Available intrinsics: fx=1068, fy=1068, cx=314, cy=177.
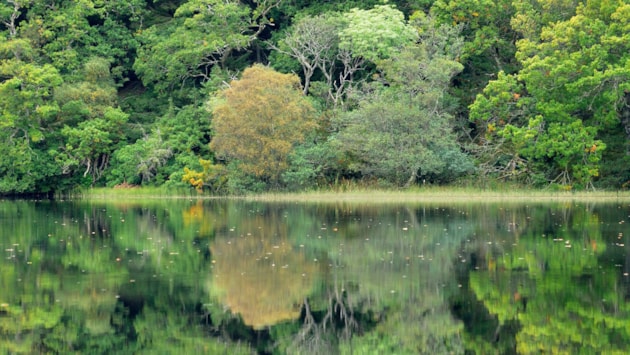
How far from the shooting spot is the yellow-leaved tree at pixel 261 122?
4556cm

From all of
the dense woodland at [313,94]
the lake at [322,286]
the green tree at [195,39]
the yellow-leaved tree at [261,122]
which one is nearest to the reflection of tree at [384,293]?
the lake at [322,286]

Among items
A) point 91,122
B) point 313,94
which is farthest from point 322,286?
point 91,122

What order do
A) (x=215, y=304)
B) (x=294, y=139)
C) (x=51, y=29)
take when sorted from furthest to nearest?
(x=51, y=29)
(x=294, y=139)
(x=215, y=304)

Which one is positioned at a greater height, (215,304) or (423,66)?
(423,66)

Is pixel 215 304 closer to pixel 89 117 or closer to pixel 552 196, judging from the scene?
pixel 552 196

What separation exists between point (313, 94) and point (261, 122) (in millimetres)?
6639

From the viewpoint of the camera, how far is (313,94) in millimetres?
51750

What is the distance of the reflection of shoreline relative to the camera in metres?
15.9

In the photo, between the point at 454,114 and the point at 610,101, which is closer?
the point at 610,101

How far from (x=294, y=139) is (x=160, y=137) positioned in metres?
8.30

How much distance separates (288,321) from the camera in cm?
1508

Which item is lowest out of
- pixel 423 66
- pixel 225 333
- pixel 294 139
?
pixel 225 333

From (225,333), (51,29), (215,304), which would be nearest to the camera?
(225,333)

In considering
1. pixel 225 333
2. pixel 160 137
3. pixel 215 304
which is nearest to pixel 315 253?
pixel 215 304
